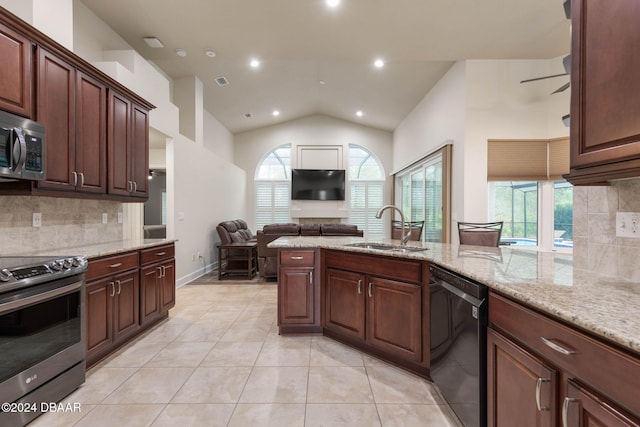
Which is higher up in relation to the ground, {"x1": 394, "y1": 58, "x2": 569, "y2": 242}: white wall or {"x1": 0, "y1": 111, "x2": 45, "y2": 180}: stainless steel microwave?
{"x1": 394, "y1": 58, "x2": 569, "y2": 242}: white wall

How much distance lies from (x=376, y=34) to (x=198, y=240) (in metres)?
4.34

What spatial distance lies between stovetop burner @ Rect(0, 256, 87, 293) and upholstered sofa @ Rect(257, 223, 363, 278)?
332 centimetres

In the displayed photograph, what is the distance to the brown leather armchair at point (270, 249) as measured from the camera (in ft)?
17.2

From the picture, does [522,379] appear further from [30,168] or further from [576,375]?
[30,168]

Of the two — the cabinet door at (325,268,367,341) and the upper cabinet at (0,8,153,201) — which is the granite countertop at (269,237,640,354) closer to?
the cabinet door at (325,268,367,341)

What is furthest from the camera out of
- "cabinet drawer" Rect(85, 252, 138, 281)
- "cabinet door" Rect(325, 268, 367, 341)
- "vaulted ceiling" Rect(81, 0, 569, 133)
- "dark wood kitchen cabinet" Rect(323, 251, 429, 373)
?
"vaulted ceiling" Rect(81, 0, 569, 133)

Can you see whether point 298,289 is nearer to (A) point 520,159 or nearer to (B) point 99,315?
(B) point 99,315

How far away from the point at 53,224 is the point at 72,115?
0.94 meters

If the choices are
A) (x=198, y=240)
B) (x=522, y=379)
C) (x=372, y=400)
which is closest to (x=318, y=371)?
(x=372, y=400)

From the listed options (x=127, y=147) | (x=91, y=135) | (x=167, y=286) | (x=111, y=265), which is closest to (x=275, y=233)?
(x=167, y=286)

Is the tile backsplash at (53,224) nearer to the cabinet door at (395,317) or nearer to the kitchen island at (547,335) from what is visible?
the cabinet door at (395,317)

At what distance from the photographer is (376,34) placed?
3.53m

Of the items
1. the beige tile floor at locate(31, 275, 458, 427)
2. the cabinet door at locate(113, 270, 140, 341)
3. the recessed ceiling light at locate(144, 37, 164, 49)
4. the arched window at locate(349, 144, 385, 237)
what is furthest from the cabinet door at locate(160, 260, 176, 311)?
the arched window at locate(349, 144, 385, 237)

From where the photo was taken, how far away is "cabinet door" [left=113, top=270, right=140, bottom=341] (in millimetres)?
2455
